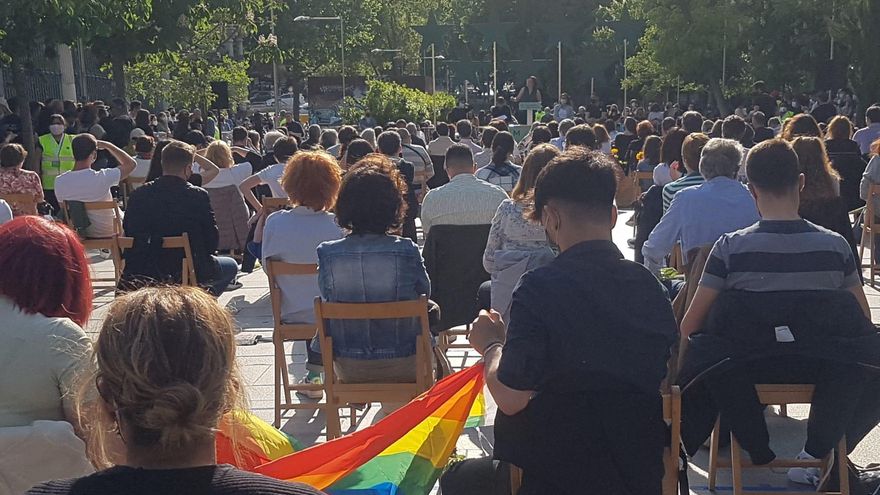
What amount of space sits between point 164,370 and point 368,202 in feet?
11.1

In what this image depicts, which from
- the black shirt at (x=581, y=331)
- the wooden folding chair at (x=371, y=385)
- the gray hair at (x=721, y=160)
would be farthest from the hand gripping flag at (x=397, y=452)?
the gray hair at (x=721, y=160)

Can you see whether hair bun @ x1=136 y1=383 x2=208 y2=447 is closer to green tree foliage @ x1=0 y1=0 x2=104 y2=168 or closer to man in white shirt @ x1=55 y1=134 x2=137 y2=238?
man in white shirt @ x1=55 y1=134 x2=137 y2=238

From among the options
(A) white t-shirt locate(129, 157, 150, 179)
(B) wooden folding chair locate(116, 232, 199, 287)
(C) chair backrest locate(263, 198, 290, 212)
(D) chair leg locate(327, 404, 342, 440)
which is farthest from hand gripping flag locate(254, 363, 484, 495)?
(A) white t-shirt locate(129, 157, 150, 179)

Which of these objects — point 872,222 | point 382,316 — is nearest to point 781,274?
point 382,316

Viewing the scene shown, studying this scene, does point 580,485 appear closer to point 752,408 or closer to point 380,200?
point 752,408

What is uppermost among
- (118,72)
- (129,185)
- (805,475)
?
(118,72)

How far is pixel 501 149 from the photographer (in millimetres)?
9516

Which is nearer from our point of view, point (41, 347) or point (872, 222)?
point (41, 347)

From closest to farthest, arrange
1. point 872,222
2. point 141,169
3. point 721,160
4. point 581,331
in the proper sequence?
point 581,331 < point 721,160 < point 872,222 < point 141,169

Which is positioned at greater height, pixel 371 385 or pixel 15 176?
pixel 15 176

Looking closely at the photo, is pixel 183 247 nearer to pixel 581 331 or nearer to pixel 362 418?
pixel 362 418

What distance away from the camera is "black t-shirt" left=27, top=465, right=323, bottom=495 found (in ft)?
7.04

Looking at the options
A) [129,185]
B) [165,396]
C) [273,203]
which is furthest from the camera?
[129,185]

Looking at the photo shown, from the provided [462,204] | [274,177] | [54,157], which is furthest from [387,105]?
[462,204]
